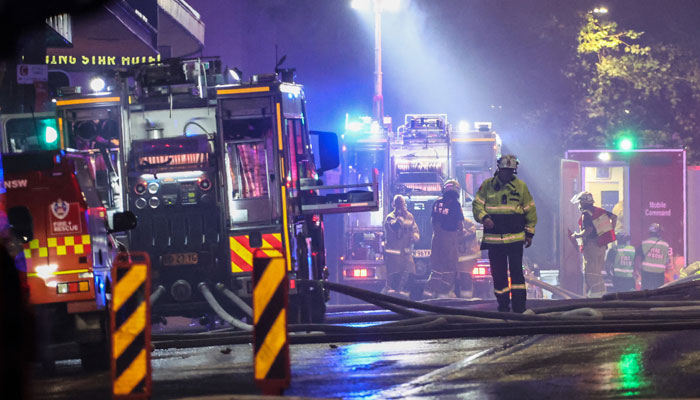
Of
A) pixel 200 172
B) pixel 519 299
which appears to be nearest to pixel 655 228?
pixel 519 299

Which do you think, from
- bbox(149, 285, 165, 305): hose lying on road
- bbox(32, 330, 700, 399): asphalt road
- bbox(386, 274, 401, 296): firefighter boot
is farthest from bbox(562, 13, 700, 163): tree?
bbox(32, 330, 700, 399): asphalt road

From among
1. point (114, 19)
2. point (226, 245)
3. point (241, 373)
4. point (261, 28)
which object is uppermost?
point (261, 28)

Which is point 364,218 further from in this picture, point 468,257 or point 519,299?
point 519,299

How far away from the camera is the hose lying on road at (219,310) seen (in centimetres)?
1070

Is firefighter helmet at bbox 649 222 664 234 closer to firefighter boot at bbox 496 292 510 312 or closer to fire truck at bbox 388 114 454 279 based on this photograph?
fire truck at bbox 388 114 454 279

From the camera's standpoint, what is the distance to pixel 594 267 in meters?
18.6

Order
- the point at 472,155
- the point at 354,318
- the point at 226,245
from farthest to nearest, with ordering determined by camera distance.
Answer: the point at 472,155 → the point at 226,245 → the point at 354,318

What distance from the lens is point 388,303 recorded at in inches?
465

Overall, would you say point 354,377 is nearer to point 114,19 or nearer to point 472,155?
point 114,19

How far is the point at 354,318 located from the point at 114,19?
320 inches

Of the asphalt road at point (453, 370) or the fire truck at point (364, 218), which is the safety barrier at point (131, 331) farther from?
the fire truck at point (364, 218)

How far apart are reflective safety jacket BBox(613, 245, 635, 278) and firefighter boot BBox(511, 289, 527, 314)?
866cm

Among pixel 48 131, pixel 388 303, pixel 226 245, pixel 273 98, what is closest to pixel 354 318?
pixel 388 303

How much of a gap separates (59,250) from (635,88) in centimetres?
2352
